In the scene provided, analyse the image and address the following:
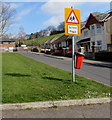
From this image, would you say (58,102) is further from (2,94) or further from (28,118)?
→ (2,94)

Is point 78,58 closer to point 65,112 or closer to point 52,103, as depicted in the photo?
point 52,103

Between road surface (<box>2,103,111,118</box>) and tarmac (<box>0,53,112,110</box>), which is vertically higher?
tarmac (<box>0,53,112,110</box>)

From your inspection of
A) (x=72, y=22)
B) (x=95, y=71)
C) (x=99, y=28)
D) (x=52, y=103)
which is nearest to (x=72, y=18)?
(x=72, y=22)

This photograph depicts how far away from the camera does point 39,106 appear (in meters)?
4.54

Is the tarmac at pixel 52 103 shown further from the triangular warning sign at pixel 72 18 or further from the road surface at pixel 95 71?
the triangular warning sign at pixel 72 18

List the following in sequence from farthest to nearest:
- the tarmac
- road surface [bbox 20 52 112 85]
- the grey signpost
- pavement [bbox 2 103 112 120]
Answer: road surface [bbox 20 52 112 85] → the grey signpost → the tarmac → pavement [bbox 2 103 112 120]

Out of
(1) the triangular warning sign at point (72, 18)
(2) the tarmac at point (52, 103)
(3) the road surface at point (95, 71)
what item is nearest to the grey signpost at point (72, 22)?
(1) the triangular warning sign at point (72, 18)

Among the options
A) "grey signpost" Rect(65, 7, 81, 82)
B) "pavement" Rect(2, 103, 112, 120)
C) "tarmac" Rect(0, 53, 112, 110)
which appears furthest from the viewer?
"grey signpost" Rect(65, 7, 81, 82)

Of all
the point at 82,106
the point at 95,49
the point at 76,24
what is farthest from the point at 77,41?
the point at 82,106

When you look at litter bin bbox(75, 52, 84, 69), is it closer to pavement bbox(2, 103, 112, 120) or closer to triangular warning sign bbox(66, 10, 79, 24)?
triangular warning sign bbox(66, 10, 79, 24)

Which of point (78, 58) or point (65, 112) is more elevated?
point (78, 58)

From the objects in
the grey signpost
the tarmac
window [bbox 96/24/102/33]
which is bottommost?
the tarmac

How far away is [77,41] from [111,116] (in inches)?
1518

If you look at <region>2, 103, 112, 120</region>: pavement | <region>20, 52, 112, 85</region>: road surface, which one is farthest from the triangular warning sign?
<region>2, 103, 112, 120</region>: pavement
